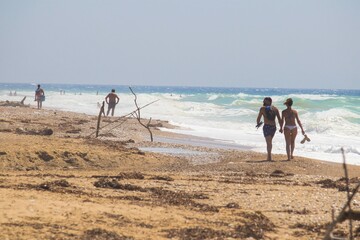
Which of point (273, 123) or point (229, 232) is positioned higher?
point (273, 123)

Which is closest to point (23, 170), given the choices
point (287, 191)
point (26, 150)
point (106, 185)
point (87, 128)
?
point (26, 150)

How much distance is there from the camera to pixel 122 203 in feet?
30.2

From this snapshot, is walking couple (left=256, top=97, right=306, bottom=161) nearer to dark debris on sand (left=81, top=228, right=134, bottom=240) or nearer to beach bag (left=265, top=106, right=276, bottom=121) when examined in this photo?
beach bag (left=265, top=106, right=276, bottom=121)

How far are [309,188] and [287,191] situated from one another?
0.83 m

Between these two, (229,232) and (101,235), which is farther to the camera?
(229,232)

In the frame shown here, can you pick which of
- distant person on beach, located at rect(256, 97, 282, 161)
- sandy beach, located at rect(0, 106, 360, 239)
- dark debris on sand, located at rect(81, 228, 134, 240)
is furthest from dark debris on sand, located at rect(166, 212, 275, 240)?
distant person on beach, located at rect(256, 97, 282, 161)

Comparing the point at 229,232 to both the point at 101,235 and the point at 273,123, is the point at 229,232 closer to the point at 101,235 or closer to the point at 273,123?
the point at 101,235

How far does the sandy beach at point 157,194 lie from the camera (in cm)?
781

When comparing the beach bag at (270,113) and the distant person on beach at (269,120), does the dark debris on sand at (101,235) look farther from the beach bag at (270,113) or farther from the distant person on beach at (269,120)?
the beach bag at (270,113)

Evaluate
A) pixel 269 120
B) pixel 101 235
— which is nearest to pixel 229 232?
pixel 101 235

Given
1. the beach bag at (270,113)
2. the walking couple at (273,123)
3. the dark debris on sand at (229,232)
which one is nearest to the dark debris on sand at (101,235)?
the dark debris on sand at (229,232)

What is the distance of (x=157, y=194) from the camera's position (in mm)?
10453

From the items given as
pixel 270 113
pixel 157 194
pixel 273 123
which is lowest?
pixel 157 194

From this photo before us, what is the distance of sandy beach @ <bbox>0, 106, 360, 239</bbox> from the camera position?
781 centimetres
